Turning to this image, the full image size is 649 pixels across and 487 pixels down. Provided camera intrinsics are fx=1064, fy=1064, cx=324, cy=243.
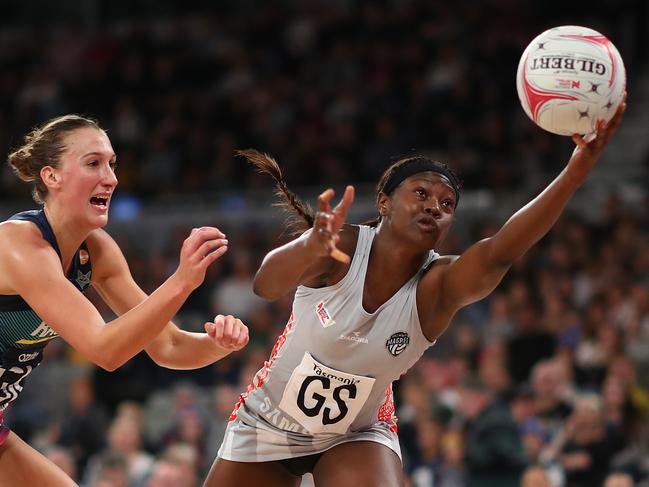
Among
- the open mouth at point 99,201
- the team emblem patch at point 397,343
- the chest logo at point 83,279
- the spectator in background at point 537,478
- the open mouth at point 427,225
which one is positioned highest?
the open mouth at point 99,201

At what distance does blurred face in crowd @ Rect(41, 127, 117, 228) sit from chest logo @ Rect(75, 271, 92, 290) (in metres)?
0.32

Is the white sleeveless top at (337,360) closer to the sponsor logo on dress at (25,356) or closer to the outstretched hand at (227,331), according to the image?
the outstretched hand at (227,331)

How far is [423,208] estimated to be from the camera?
4.54m

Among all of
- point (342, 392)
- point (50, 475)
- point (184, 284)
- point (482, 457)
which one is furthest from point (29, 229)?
point (482, 457)

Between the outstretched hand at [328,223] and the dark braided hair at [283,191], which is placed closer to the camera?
the outstretched hand at [328,223]

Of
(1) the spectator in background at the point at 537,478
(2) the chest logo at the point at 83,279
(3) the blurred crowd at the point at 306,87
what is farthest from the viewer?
(3) the blurred crowd at the point at 306,87

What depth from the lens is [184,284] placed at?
389 centimetres

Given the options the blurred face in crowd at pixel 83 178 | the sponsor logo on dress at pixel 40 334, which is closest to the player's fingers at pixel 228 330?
the blurred face in crowd at pixel 83 178

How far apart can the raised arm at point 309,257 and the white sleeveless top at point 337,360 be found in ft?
0.46

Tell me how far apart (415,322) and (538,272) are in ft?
18.0

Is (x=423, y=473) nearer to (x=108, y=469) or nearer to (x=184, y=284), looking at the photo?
(x=108, y=469)

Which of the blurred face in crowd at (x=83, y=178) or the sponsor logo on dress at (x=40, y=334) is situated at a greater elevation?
the blurred face in crowd at (x=83, y=178)

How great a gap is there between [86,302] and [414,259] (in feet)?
4.77

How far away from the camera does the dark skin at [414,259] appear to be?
4078mm
